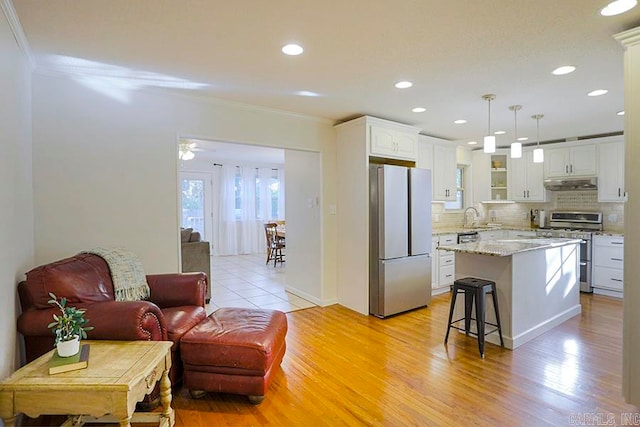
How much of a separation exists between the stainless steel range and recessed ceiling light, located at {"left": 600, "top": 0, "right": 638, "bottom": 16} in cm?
398

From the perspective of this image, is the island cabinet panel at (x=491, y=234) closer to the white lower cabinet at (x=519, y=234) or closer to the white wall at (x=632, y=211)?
the white lower cabinet at (x=519, y=234)

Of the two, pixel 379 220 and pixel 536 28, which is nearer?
pixel 536 28

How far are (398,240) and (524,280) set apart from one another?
4.43 ft

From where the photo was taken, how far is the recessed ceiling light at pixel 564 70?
271cm

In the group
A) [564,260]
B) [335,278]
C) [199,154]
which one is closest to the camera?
[564,260]

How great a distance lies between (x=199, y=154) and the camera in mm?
7773

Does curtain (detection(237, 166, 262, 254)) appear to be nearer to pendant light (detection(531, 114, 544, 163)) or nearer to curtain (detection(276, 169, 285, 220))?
curtain (detection(276, 169, 285, 220))

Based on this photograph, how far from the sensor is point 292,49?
2.39 meters

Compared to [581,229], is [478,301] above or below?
below

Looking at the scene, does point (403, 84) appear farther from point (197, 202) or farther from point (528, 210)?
point (197, 202)

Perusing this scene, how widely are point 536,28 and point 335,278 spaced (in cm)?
333

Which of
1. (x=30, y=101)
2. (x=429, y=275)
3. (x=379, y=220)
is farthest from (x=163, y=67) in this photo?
(x=429, y=275)

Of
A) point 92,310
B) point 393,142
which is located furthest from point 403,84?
point 92,310

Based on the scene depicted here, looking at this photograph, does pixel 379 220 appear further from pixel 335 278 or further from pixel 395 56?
pixel 395 56
